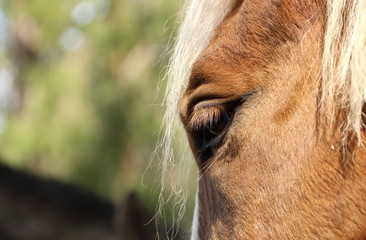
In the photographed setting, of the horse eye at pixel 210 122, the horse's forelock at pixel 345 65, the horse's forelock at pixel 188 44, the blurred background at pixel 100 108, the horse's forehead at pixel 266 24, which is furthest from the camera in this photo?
the blurred background at pixel 100 108

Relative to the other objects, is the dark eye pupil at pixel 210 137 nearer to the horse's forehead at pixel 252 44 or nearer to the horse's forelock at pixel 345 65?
the horse's forehead at pixel 252 44

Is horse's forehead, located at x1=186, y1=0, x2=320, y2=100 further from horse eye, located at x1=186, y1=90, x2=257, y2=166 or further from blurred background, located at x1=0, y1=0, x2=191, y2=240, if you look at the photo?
blurred background, located at x1=0, y1=0, x2=191, y2=240

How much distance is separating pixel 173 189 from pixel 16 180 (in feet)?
12.8

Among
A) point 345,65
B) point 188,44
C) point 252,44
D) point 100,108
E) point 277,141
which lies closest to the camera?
point 345,65

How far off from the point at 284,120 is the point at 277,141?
50mm

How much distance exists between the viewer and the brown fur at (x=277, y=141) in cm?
147

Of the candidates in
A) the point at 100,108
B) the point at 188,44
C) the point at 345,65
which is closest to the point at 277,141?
the point at 345,65

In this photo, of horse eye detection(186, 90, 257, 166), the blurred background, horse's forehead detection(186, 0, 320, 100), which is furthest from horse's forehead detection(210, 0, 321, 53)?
the blurred background

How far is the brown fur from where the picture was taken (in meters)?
1.47

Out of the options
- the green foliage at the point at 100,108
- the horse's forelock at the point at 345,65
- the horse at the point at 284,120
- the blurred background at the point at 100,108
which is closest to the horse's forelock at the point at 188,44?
the horse at the point at 284,120

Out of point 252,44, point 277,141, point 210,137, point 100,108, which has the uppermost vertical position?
point 252,44

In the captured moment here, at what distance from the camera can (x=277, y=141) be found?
1.57m

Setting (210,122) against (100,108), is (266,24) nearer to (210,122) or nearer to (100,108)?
(210,122)

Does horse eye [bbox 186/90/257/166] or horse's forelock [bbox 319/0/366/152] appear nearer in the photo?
horse's forelock [bbox 319/0/366/152]
